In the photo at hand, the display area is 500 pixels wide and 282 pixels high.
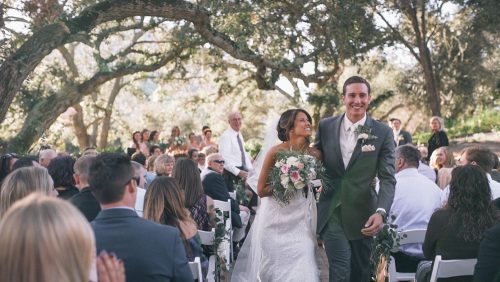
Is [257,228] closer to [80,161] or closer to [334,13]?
[80,161]

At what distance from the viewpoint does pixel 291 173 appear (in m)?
6.61

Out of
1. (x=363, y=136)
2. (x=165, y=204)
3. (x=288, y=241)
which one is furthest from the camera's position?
(x=288, y=241)

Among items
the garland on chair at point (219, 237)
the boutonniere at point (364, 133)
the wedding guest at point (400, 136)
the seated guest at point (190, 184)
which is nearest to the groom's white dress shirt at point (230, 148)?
the wedding guest at point (400, 136)

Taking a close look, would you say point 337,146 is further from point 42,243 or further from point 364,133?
point 42,243

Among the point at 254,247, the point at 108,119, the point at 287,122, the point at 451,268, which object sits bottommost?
the point at 254,247

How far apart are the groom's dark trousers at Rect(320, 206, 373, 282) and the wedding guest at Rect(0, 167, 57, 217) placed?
258 centimetres

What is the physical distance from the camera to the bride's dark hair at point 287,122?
686cm

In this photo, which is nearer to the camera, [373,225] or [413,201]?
[373,225]

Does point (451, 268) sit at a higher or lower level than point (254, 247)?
higher

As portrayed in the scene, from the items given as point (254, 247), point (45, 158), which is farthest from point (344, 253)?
point (45, 158)

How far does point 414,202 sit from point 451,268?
1908 millimetres

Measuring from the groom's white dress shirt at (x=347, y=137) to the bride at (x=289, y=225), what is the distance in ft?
2.36

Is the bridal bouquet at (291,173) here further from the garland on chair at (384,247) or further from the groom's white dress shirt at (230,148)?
the groom's white dress shirt at (230,148)

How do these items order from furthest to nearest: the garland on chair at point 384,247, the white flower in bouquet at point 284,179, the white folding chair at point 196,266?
the white flower in bouquet at point 284,179 < the garland on chair at point 384,247 < the white folding chair at point 196,266
